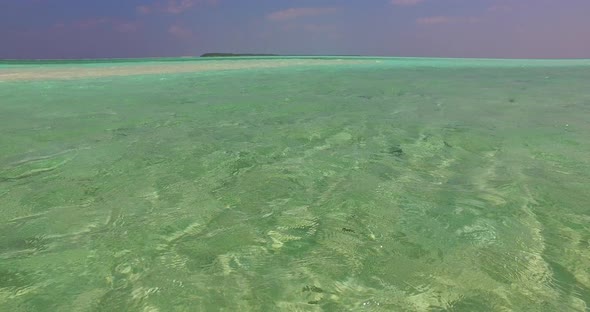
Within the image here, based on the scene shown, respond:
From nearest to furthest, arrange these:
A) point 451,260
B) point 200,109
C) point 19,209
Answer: point 451,260, point 19,209, point 200,109

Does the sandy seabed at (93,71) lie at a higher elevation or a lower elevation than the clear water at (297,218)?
higher

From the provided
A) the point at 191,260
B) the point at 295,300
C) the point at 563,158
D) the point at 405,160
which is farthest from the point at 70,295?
the point at 563,158

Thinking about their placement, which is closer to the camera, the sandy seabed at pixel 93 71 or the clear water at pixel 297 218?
the clear water at pixel 297 218

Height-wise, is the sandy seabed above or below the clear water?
above

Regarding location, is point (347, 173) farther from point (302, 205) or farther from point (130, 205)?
point (130, 205)

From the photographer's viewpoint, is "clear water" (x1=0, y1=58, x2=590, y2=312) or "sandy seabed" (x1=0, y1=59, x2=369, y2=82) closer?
"clear water" (x1=0, y1=58, x2=590, y2=312)

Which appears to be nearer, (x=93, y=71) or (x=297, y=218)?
(x=297, y=218)


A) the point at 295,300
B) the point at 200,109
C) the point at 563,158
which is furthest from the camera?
the point at 200,109

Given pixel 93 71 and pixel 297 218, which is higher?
pixel 93 71
